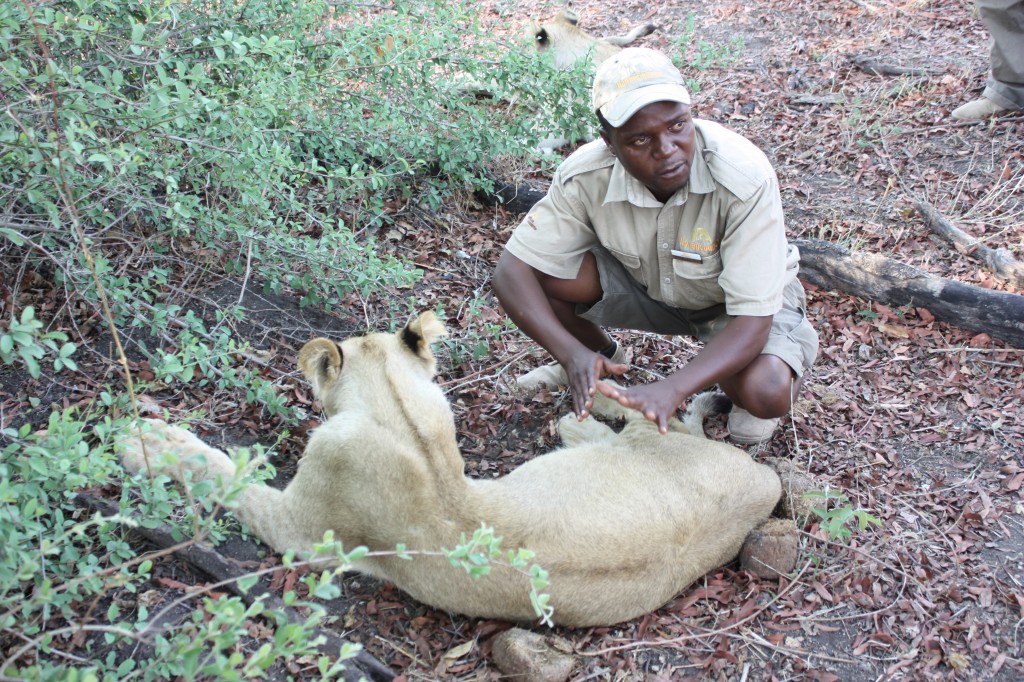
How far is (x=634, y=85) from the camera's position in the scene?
149 inches

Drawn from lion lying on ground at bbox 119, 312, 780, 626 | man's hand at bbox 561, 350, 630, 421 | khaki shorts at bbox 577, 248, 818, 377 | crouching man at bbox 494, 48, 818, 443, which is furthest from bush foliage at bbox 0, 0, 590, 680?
man's hand at bbox 561, 350, 630, 421

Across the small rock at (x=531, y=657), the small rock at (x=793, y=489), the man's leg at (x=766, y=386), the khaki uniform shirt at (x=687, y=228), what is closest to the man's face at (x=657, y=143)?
the khaki uniform shirt at (x=687, y=228)

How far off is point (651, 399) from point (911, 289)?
2.83 meters

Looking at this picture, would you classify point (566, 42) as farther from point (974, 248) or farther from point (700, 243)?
point (700, 243)

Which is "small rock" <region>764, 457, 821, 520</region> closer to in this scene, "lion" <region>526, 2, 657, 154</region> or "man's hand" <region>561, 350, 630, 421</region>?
"man's hand" <region>561, 350, 630, 421</region>

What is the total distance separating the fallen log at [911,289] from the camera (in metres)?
5.36

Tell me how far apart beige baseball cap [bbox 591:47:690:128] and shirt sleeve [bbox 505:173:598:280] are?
692 millimetres

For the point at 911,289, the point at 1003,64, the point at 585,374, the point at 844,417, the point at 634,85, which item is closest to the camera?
the point at 634,85

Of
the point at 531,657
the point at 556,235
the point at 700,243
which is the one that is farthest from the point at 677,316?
the point at 531,657

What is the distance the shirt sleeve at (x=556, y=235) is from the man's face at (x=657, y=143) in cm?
54

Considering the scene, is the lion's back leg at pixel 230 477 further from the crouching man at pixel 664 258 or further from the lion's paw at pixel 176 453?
the crouching man at pixel 664 258

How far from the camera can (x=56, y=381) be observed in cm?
433

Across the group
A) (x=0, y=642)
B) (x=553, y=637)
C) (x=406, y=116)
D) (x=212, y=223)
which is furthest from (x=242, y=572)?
(x=406, y=116)

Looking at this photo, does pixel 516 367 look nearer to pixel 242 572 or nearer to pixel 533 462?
pixel 533 462
